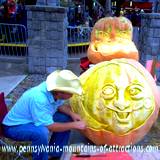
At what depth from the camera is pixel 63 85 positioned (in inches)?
→ 129

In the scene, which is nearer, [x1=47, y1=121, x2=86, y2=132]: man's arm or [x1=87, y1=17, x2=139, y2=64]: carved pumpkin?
[x1=47, y1=121, x2=86, y2=132]: man's arm

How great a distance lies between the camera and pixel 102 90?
3.65 metres

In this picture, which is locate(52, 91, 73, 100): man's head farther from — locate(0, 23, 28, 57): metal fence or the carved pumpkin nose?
locate(0, 23, 28, 57): metal fence

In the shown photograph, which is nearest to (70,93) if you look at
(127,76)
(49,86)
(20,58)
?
(49,86)

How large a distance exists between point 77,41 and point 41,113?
6800mm

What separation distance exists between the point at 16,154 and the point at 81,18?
9397 mm

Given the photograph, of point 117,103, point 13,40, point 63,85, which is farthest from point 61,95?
point 13,40

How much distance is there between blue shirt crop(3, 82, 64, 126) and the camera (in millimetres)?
3273

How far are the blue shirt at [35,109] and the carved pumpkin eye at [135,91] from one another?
0.71 meters

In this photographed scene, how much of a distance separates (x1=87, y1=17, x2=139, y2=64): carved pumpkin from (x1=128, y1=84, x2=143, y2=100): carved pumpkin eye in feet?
2.00

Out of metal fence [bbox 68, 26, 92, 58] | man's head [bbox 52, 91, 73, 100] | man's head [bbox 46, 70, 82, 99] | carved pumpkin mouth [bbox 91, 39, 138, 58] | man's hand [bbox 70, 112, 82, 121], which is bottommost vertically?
metal fence [bbox 68, 26, 92, 58]

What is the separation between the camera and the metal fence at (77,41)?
385 inches

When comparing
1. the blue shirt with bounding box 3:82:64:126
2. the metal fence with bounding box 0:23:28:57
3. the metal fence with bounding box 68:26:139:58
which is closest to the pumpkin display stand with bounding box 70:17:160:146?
the blue shirt with bounding box 3:82:64:126

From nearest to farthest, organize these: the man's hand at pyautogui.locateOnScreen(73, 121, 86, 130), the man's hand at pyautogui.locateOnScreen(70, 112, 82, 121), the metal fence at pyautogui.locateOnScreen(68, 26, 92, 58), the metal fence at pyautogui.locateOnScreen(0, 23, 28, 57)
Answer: the man's hand at pyautogui.locateOnScreen(73, 121, 86, 130)
the man's hand at pyautogui.locateOnScreen(70, 112, 82, 121)
the metal fence at pyautogui.locateOnScreen(0, 23, 28, 57)
the metal fence at pyautogui.locateOnScreen(68, 26, 92, 58)
